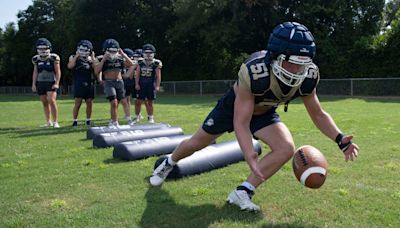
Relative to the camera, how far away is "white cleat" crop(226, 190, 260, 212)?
4.38 metres

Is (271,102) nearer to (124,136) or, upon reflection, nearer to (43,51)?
(124,136)

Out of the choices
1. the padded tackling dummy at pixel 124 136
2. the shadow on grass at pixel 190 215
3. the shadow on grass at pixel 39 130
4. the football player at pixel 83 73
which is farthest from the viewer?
the football player at pixel 83 73

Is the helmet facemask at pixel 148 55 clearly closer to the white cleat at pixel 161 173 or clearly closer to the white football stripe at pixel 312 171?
the white cleat at pixel 161 173

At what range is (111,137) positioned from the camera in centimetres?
840

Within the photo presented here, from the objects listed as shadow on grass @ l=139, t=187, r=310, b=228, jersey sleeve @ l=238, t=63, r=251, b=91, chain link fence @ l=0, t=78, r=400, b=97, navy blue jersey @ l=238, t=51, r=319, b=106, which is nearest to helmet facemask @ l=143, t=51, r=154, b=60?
shadow on grass @ l=139, t=187, r=310, b=228

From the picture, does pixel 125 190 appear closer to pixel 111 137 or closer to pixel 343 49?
pixel 111 137

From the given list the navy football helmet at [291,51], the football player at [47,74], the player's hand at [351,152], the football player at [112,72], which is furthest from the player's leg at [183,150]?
the football player at [47,74]

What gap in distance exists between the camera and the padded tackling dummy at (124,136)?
827 centimetres

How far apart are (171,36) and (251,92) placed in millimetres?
33560

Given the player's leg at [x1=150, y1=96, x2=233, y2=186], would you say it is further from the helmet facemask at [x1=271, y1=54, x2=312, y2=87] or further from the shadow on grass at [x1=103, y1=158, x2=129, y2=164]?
the shadow on grass at [x1=103, y1=158, x2=129, y2=164]

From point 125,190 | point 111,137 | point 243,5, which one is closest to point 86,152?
point 111,137

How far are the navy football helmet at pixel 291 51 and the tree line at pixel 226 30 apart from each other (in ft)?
80.9

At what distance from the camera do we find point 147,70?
507 inches

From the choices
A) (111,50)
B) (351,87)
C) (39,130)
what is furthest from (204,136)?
(351,87)
